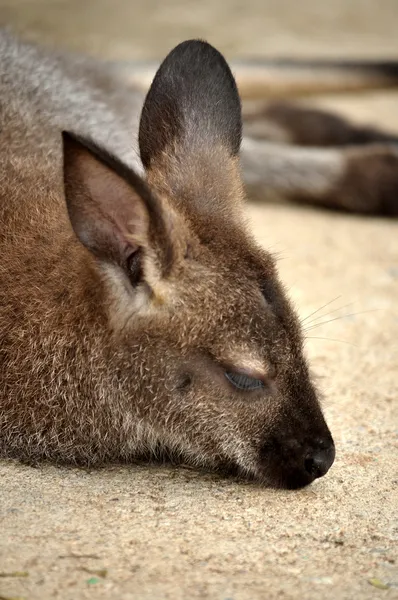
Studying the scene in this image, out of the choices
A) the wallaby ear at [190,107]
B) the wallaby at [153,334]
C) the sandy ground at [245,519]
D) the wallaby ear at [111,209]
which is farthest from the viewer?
the wallaby ear at [190,107]

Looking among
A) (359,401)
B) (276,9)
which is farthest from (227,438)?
(276,9)

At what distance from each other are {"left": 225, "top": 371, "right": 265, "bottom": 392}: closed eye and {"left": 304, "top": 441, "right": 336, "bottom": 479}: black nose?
27 centimetres

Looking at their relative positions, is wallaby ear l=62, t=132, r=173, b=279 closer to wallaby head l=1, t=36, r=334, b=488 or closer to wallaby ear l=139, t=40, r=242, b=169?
wallaby head l=1, t=36, r=334, b=488

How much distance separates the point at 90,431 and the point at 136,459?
235mm

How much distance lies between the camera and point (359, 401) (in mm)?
4219

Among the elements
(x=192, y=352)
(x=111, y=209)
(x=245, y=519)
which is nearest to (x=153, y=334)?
(x=192, y=352)

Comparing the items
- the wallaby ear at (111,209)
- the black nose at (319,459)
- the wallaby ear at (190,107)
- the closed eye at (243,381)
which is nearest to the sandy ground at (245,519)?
the black nose at (319,459)

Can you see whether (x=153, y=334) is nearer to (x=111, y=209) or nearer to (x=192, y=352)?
(x=192, y=352)

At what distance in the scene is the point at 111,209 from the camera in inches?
124

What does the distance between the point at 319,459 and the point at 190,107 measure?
53.2 inches

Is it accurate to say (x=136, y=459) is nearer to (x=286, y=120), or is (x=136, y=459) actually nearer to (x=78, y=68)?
(x=78, y=68)

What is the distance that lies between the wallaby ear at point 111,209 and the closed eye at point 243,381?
1.28 feet

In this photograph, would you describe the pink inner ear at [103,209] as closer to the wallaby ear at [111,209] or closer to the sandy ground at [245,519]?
the wallaby ear at [111,209]

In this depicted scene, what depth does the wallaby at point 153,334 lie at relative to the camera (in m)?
3.25
